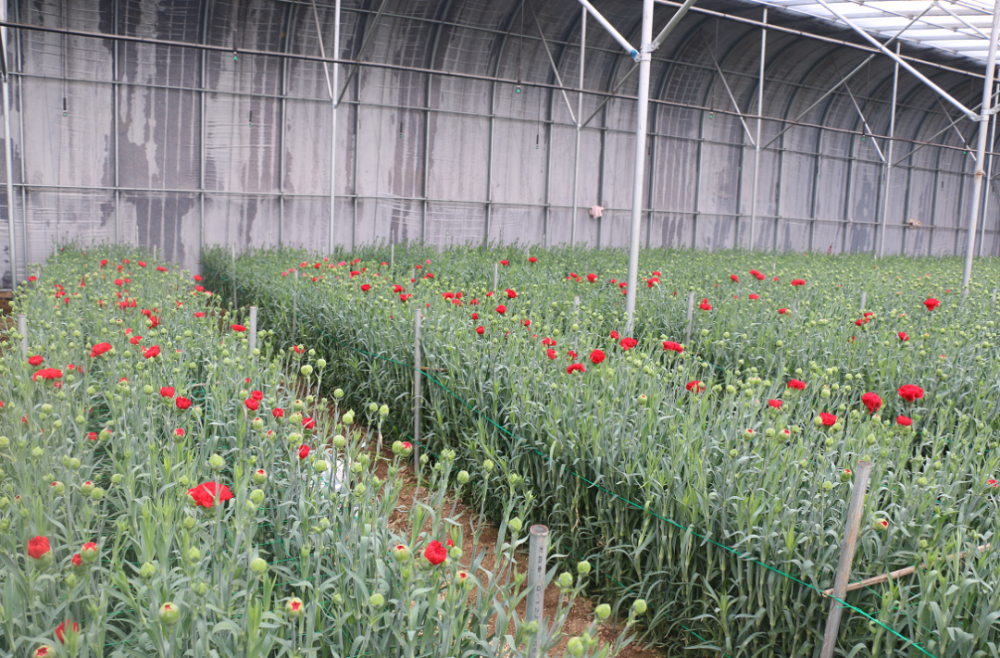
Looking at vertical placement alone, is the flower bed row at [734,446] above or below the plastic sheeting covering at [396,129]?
below

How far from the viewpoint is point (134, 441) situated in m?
2.25

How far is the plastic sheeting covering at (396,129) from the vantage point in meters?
10.1

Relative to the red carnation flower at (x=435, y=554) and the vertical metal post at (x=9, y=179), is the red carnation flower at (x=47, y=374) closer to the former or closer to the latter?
the red carnation flower at (x=435, y=554)

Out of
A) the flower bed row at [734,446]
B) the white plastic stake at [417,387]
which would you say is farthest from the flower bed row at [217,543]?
the white plastic stake at [417,387]

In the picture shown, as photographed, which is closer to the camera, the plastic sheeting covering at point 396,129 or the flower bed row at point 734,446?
the flower bed row at point 734,446

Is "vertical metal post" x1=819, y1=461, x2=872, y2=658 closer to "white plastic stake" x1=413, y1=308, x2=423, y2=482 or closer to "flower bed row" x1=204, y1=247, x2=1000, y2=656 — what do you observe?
"flower bed row" x1=204, y1=247, x2=1000, y2=656

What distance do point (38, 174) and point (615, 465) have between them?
10.3m

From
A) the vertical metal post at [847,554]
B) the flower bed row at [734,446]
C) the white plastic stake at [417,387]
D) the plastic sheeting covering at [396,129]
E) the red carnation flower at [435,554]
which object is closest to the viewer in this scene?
the red carnation flower at [435,554]

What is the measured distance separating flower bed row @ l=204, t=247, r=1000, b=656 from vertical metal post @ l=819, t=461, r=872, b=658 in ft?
0.29

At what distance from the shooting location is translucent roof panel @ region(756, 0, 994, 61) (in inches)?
473

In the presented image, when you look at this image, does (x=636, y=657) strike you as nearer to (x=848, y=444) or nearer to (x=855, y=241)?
(x=848, y=444)

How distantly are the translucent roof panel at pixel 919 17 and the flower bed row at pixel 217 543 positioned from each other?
11.8 m

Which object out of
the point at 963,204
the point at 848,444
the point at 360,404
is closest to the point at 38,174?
the point at 360,404

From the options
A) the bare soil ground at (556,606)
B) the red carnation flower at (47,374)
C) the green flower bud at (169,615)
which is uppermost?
the red carnation flower at (47,374)
